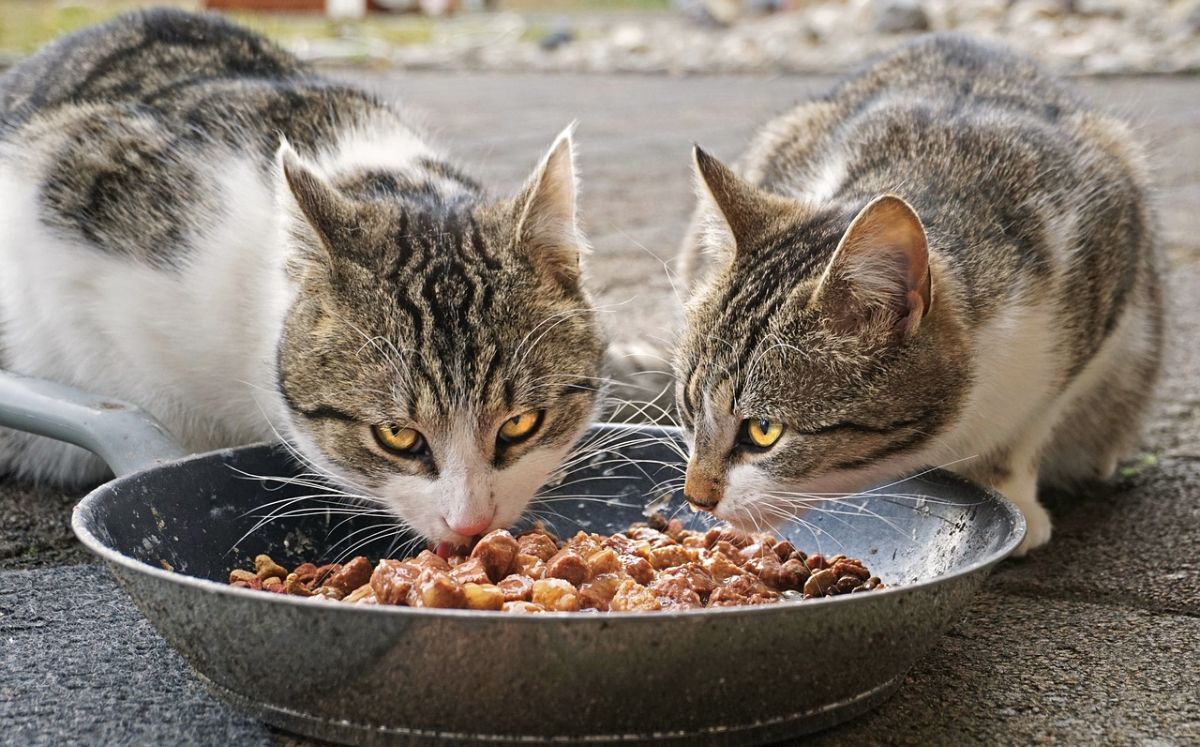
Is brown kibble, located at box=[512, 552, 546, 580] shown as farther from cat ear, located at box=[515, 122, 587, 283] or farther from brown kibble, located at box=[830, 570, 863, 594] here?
cat ear, located at box=[515, 122, 587, 283]

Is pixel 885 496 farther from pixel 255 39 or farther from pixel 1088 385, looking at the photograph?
pixel 255 39

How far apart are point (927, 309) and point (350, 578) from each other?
3.09ft

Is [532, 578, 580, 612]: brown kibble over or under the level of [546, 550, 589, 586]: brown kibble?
over

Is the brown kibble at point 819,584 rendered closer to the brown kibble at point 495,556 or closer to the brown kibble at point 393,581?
the brown kibble at point 495,556

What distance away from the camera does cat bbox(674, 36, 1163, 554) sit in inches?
74.9

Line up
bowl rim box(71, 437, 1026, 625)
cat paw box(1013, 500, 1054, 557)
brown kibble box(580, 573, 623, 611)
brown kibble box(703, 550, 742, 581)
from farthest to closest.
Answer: cat paw box(1013, 500, 1054, 557) < brown kibble box(703, 550, 742, 581) < brown kibble box(580, 573, 623, 611) < bowl rim box(71, 437, 1026, 625)

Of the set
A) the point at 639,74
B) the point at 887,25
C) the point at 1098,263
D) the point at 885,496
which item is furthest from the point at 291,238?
the point at 887,25

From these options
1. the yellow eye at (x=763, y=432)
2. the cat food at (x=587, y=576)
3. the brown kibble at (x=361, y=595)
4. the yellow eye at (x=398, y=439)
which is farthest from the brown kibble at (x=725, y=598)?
the yellow eye at (x=398, y=439)

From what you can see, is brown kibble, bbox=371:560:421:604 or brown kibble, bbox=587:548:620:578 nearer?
brown kibble, bbox=371:560:421:604

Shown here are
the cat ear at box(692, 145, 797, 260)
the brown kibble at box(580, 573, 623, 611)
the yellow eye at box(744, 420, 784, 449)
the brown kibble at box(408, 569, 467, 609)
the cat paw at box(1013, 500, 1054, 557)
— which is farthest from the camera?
the cat paw at box(1013, 500, 1054, 557)

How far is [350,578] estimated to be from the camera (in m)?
1.78

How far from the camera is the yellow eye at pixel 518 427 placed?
6.67 ft

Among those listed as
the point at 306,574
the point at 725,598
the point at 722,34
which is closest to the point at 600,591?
the point at 725,598

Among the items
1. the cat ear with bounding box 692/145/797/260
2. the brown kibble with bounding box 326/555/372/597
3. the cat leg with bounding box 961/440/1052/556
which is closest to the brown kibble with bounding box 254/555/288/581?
the brown kibble with bounding box 326/555/372/597
